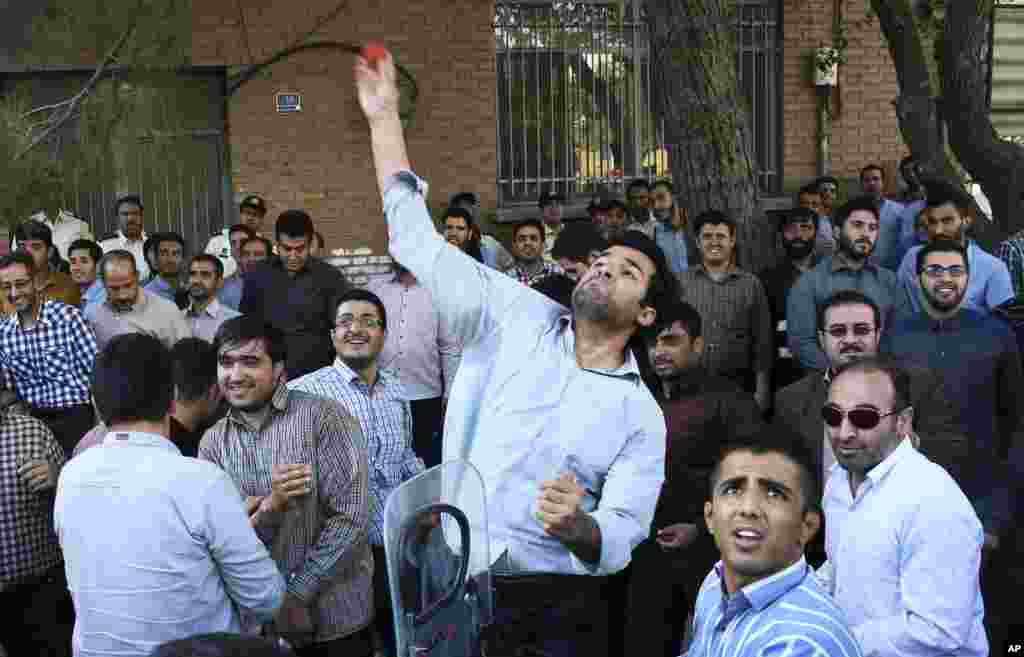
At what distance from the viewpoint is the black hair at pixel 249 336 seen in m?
4.21

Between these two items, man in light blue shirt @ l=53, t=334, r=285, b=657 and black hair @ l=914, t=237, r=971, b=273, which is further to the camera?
black hair @ l=914, t=237, r=971, b=273

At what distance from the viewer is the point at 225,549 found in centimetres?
319

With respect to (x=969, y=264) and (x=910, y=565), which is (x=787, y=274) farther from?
(x=910, y=565)

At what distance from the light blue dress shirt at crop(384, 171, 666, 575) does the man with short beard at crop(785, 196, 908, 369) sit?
358 cm

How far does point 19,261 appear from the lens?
630cm

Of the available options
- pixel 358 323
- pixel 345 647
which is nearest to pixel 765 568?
pixel 345 647

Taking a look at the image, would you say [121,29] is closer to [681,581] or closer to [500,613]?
[681,581]

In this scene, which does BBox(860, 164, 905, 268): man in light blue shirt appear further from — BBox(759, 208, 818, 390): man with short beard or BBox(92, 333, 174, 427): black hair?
BBox(92, 333, 174, 427): black hair

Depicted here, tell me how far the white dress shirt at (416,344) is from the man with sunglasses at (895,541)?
391 centimetres

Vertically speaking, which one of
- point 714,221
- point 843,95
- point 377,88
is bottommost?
point 714,221

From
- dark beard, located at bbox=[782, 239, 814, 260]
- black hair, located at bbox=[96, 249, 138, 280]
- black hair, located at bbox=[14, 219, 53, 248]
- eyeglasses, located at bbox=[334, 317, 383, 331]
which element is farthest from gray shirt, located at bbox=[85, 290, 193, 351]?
dark beard, located at bbox=[782, 239, 814, 260]

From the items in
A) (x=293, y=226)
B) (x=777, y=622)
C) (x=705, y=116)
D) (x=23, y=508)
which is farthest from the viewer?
(x=705, y=116)

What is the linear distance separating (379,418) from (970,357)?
253 cm

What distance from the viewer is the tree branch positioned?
802cm
